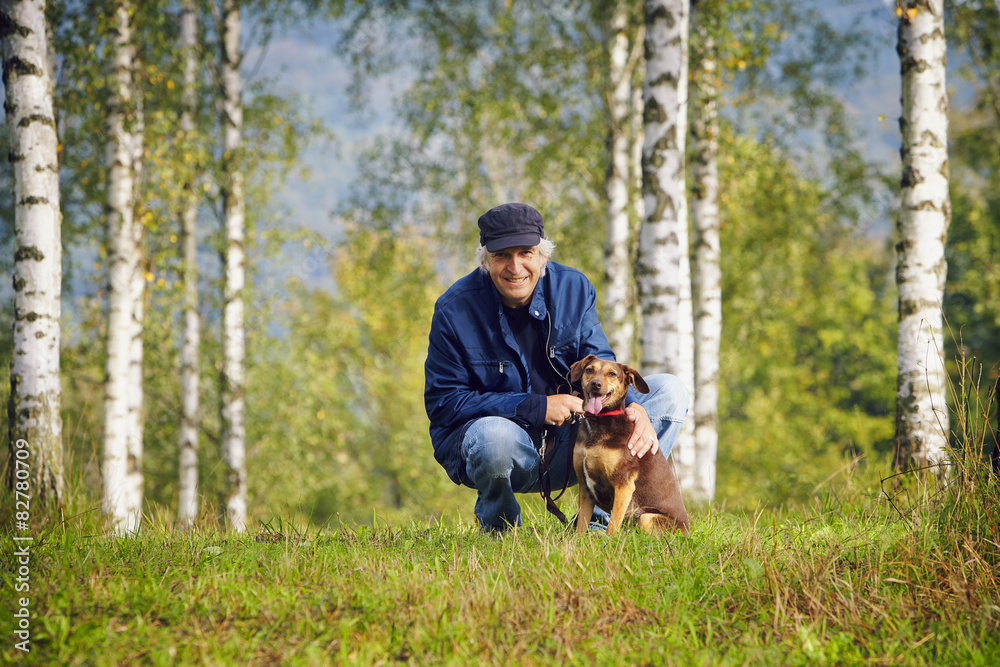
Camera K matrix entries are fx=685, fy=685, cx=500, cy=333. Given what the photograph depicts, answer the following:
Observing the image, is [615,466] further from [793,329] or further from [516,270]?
[793,329]

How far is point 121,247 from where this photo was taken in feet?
29.3

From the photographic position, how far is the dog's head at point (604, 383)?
12.0 ft

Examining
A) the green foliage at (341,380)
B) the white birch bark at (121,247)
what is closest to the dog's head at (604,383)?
the white birch bark at (121,247)

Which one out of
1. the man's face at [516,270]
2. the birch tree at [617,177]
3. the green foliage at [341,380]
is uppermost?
the birch tree at [617,177]

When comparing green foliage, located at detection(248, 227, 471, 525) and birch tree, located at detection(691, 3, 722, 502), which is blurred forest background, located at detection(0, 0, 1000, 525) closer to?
green foliage, located at detection(248, 227, 471, 525)

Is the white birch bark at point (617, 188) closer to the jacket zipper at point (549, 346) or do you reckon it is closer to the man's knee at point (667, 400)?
the man's knee at point (667, 400)

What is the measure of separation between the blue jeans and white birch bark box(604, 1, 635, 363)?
6503 millimetres

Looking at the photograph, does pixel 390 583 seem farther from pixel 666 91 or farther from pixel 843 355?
pixel 843 355

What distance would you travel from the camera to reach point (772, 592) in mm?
3021

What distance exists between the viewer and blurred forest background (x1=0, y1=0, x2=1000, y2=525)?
10609 mm

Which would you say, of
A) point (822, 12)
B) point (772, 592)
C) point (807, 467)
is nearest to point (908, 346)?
point (772, 592)

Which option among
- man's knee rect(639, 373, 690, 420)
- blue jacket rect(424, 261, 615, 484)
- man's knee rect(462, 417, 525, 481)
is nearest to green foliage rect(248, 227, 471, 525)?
blue jacket rect(424, 261, 615, 484)

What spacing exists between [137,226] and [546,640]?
898 centimetres

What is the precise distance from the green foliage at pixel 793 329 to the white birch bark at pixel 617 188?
2.01 meters
